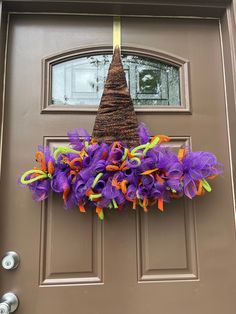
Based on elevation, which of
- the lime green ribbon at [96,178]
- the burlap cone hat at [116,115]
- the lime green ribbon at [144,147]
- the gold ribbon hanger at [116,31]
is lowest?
the lime green ribbon at [96,178]

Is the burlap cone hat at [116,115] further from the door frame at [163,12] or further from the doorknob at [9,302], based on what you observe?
the doorknob at [9,302]

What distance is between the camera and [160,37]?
4.26 ft

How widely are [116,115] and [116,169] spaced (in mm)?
204

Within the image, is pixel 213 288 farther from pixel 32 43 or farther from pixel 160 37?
pixel 32 43

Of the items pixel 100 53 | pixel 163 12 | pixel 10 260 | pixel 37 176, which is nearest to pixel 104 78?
pixel 100 53

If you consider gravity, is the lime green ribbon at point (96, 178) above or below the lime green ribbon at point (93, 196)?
above

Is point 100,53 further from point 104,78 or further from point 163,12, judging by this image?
point 163,12

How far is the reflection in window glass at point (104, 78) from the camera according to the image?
4.10ft

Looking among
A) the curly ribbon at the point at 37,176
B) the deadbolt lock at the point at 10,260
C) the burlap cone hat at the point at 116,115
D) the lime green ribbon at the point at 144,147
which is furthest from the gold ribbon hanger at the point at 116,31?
the deadbolt lock at the point at 10,260

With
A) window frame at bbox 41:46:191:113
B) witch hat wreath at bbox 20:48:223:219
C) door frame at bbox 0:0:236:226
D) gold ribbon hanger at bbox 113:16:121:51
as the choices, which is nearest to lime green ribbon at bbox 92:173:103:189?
witch hat wreath at bbox 20:48:223:219

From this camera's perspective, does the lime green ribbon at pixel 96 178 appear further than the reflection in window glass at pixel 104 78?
No

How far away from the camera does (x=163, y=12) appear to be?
1279 mm

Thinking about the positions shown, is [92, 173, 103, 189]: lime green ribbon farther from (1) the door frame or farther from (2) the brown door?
(1) the door frame

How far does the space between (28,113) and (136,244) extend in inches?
25.3
